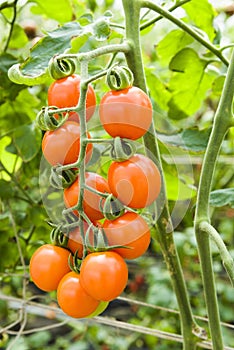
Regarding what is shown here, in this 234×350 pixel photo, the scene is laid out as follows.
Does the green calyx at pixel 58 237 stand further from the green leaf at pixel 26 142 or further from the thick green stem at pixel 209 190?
the green leaf at pixel 26 142

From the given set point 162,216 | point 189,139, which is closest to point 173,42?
point 189,139

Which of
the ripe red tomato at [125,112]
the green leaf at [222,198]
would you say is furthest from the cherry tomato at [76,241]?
the green leaf at [222,198]

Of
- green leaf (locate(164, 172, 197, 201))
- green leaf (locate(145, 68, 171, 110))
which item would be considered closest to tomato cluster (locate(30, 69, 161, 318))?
green leaf (locate(164, 172, 197, 201))

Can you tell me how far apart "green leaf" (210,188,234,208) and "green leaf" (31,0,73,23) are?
0.47m

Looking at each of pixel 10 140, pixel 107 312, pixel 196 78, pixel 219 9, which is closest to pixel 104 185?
pixel 196 78

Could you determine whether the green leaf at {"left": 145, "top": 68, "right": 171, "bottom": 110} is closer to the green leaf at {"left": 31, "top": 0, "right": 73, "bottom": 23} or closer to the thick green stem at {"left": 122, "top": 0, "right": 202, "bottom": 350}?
the green leaf at {"left": 31, "top": 0, "right": 73, "bottom": 23}

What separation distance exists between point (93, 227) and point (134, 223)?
0.04 m

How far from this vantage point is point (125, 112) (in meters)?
0.52

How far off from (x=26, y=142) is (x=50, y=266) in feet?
1.61

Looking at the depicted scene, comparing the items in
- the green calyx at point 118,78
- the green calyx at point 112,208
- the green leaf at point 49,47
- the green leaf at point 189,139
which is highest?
the green calyx at point 118,78

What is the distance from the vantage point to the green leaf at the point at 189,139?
2.87 feet

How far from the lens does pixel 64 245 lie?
1.95ft

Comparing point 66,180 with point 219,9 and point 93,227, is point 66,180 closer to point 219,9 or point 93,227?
point 93,227

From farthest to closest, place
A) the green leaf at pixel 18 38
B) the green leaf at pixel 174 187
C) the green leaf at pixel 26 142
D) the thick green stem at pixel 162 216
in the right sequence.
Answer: the green leaf at pixel 18 38
the green leaf at pixel 26 142
the green leaf at pixel 174 187
the thick green stem at pixel 162 216
